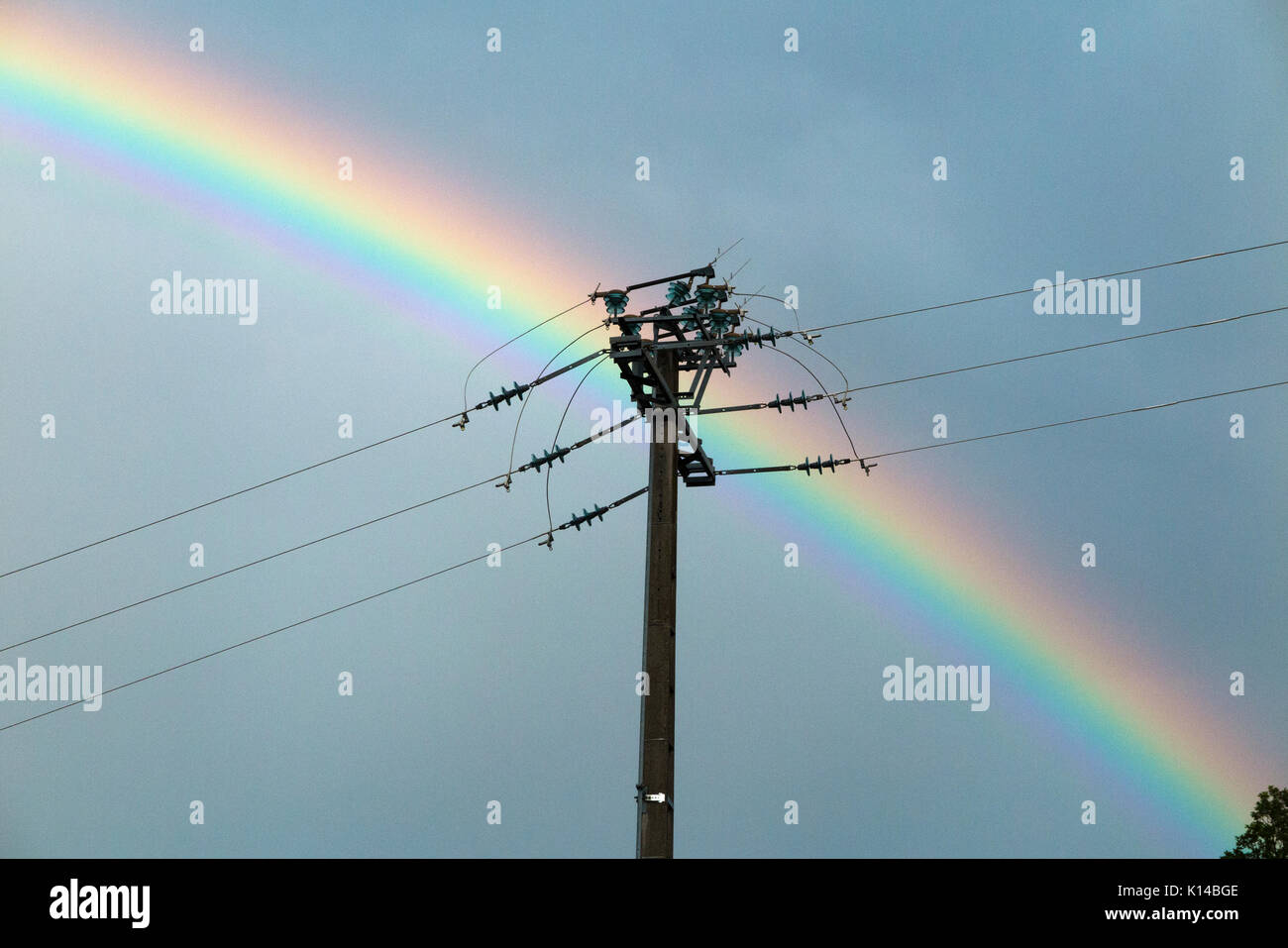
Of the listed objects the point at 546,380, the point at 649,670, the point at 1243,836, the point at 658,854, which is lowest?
the point at 1243,836

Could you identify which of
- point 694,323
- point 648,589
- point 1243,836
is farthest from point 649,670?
point 1243,836

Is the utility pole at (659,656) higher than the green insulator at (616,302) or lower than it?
lower

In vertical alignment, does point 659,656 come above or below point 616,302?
below

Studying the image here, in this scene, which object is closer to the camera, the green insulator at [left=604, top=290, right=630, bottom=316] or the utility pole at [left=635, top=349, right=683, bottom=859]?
the utility pole at [left=635, top=349, right=683, bottom=859]

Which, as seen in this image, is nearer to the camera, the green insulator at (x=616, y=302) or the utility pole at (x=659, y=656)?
the utility pole at (x=659, y=656)

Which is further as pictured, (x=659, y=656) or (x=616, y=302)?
(x=616, y=302)

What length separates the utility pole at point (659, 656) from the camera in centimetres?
1955

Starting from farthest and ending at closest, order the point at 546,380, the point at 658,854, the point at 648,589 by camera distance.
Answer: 1. the point at 546,380
2. the point at 648,589
3. the point at 658,854

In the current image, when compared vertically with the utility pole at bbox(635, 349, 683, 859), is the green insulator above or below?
above

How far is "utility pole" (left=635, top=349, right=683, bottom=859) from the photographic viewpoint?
19.5 meters

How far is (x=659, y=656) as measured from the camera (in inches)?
795
